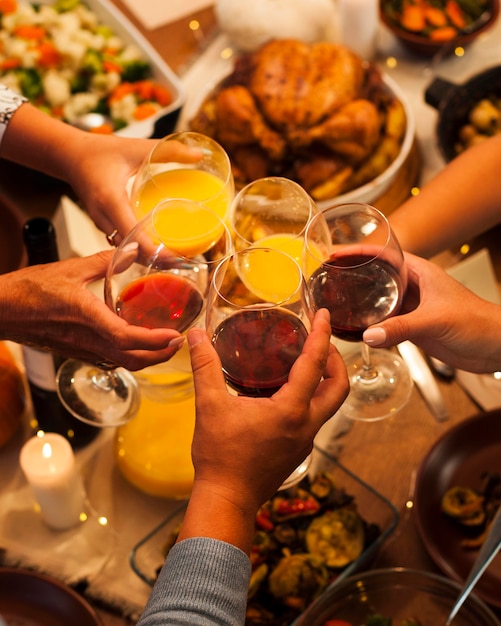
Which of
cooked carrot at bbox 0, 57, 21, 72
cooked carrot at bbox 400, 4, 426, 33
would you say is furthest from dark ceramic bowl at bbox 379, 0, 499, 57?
cooked carrot at bbox 0, 57, 21, 72

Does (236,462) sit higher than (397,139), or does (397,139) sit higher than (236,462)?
(236,462)

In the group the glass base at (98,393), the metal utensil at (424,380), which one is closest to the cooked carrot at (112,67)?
the glass base at (98,393)

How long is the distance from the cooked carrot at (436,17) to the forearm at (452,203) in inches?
28.8

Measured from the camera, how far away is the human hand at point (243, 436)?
0.92 metres

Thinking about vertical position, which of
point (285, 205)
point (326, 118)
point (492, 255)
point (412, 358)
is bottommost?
point (492, 255)

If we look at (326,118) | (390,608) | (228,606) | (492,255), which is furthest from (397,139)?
(228,606)

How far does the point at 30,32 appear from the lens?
226cm

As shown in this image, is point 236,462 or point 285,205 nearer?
point 236,462

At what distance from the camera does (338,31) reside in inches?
85.2

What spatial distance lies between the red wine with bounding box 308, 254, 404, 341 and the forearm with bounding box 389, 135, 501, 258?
421 mm

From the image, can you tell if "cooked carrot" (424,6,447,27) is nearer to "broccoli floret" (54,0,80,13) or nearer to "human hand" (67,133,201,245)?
"broccoli floret" (54,0,80,13)

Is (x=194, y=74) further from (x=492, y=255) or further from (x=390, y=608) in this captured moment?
(x=390, y=608)

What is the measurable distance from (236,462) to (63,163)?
73cm

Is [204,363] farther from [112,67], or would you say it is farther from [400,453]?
[112,67]
